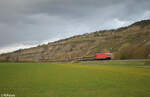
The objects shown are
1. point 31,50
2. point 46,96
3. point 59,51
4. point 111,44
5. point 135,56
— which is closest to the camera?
point 46,96

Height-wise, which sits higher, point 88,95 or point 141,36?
point 141,36

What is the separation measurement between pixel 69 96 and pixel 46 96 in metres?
1.38

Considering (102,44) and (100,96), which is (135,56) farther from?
(100,96)

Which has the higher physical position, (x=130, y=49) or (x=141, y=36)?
(x=141, y=36)

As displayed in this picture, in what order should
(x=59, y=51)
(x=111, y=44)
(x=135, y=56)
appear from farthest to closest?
(x=59, y=51) < (x=111, y=44) < (x=135, y=56)

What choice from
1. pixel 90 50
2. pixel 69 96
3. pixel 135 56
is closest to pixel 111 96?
pixel 69 96

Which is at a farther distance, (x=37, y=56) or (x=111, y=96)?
(x=37, y=56)

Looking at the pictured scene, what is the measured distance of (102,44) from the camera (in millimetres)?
121625

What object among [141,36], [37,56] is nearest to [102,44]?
[141,36]

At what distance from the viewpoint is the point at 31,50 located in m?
154

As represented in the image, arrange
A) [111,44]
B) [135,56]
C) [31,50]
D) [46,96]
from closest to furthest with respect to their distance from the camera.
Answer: [46,96], [135,56], [111,44], [31,50]

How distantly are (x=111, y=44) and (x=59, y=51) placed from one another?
1463 inches

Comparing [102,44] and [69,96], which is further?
[102,44]

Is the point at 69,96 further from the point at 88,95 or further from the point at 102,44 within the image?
the point at 102,44
